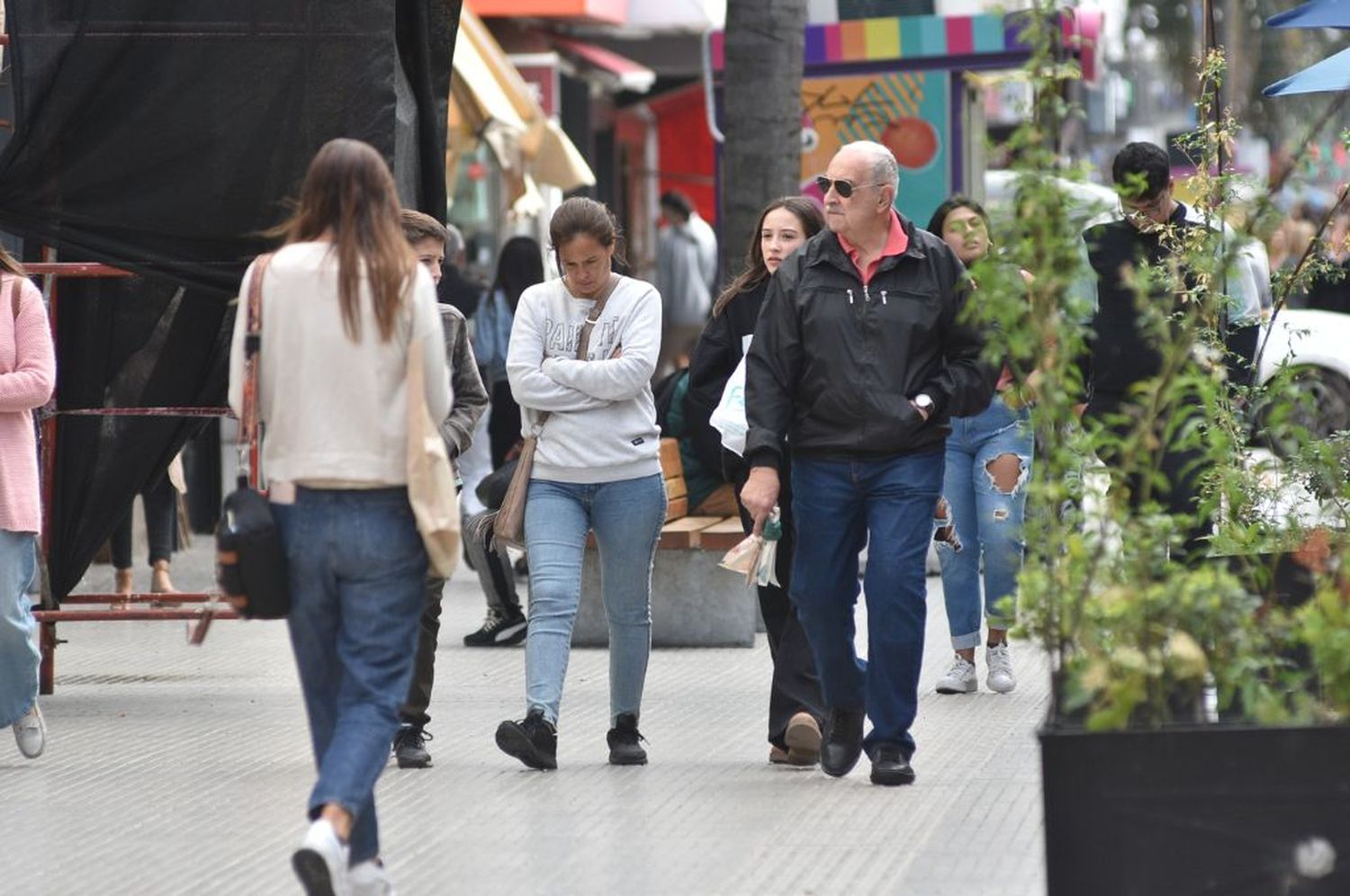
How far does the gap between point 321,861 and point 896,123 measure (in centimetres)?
1078

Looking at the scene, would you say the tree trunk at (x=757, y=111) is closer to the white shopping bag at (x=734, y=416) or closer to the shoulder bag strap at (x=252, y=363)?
the white shopping bag at (x=734, y=416)

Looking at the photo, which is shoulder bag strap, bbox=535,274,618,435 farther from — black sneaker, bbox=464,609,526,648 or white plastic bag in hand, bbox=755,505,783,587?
black sneaker, bbox=464,609,526,648

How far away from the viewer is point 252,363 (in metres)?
5.18

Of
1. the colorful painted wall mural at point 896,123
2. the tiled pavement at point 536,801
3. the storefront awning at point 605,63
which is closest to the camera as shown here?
the tiled pavement at point 536,801

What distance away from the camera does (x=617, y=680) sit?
7.31 m

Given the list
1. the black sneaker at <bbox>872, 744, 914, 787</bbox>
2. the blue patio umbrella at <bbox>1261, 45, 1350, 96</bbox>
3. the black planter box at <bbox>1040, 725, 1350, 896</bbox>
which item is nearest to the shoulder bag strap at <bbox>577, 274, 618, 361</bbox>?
the black sneaker at <bbox>872, 744, 914, 787</bbox>

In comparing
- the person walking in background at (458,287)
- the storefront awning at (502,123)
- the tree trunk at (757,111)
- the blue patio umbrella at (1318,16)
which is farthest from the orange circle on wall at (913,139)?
the blue patio umbrella at (1318,16)

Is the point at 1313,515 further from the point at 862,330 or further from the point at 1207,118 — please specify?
the point at 862,330

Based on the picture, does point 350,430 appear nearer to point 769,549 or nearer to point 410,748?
point 769,549

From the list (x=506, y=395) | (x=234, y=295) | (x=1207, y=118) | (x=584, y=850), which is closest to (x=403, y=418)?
(x=584, y=850)

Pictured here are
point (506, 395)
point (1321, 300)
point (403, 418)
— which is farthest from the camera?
point (1321, 300)

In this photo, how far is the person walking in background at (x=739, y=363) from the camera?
7277 mm

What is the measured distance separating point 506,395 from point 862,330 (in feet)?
20.7

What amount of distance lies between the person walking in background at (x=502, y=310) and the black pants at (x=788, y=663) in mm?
5146
